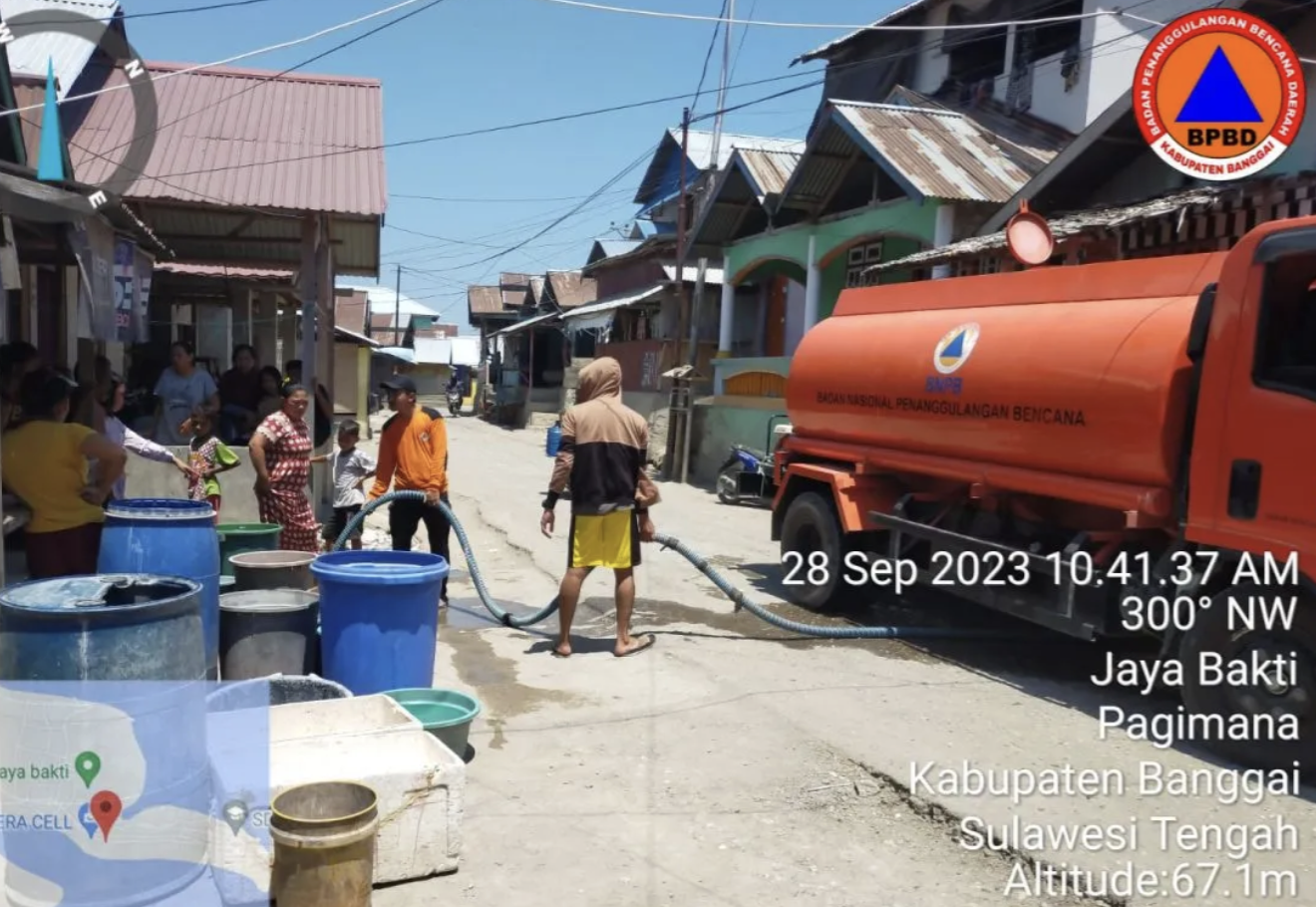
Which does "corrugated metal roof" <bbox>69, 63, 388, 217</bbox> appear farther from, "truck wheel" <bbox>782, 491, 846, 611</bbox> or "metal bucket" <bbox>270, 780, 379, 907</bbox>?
"metal bucket" <bbox>270, 780, 379, 907</bbox>

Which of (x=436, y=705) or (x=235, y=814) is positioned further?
(x=436, y=705)

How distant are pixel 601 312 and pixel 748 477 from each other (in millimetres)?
14388

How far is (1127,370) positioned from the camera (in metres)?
5.44

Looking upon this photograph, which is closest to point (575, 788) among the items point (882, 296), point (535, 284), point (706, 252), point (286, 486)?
point (286, 486)

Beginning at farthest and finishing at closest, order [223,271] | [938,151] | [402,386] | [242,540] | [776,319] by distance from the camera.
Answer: [776,319]
[223,271]
[938,151]
[402,386]
[242,540]

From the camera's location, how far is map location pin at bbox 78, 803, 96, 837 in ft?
9.53

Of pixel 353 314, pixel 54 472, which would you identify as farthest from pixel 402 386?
pixel 353 314

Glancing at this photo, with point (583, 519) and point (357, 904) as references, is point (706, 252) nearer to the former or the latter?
point (583, 519)

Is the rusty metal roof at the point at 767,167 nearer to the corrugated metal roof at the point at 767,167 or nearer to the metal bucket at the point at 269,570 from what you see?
the corrugated metal roof at the point at 767,167

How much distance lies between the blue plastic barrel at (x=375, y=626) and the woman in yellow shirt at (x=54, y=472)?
3.44 feet

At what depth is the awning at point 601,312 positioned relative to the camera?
84.9 feet

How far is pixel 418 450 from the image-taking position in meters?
7.05

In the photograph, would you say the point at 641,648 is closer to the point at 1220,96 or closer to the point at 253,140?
the point at 253,140

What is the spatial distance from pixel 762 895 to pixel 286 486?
4426 mm
